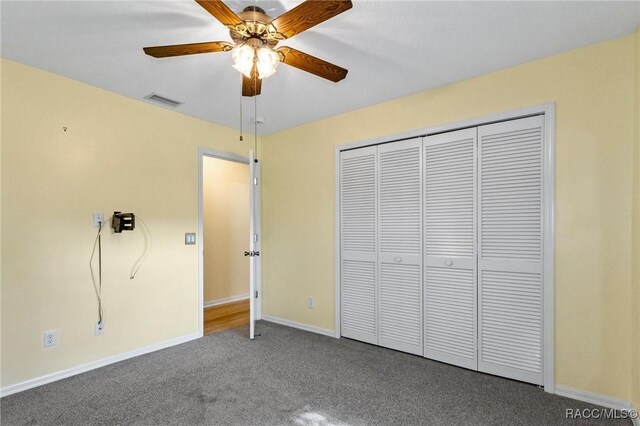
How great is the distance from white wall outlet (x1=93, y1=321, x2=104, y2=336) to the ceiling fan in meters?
2.34

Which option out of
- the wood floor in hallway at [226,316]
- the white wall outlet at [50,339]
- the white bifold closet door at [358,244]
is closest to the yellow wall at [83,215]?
the white wall outlet at [50,339]

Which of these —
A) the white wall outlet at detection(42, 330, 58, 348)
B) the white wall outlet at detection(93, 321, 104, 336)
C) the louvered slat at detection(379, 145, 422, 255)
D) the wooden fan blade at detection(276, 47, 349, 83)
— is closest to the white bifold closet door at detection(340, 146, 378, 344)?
the louvered slat at detection(379, 145, 422, 255)

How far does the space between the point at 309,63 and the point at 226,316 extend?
360 centimetres

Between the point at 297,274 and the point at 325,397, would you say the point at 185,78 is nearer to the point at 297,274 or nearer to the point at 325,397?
the point at 297,274

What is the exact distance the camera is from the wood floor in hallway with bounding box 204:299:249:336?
4.01 meters

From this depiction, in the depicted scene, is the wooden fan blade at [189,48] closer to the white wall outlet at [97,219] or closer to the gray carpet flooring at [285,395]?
the white wall outlet at [97,219]

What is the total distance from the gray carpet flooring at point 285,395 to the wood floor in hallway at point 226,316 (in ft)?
2.87

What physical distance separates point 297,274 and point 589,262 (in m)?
2.79

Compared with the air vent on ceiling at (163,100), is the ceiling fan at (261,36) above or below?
below

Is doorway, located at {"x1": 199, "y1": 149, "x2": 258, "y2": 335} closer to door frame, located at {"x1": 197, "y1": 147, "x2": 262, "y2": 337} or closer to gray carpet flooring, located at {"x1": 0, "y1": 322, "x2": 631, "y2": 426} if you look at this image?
door frame, located at {"x1": 197, "y1": 147, "x2": 262, "y2": 337}

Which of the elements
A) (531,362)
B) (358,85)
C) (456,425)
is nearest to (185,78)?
(358,85)

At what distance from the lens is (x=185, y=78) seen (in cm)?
272

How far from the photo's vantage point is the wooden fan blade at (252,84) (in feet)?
6.65

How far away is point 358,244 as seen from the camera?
136 inches
